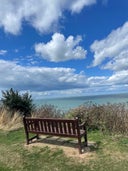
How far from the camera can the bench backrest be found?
653 cm

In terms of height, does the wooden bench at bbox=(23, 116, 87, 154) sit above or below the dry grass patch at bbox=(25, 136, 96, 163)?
above

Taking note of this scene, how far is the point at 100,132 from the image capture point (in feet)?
27.9

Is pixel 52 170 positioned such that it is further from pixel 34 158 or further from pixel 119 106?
pixel 119 106

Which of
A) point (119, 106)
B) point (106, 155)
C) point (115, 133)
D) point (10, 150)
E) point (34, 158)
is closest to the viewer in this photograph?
point (106, 155)

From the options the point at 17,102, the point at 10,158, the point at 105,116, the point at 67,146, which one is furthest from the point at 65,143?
the point at 17,102

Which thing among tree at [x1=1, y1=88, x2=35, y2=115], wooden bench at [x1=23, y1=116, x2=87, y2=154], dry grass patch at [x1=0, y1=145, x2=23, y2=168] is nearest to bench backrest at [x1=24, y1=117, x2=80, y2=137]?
wooden bench at [x1=23, y1=116, x2=87, y2=154]

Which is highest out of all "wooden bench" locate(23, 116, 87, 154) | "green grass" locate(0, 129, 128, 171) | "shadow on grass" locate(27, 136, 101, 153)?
"wooden bench" locate(23, 116, 87, 154)

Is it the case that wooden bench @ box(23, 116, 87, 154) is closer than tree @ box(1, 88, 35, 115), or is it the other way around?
wooden bench @ box(23, 116, 87, 154)

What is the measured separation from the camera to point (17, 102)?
13484 mm

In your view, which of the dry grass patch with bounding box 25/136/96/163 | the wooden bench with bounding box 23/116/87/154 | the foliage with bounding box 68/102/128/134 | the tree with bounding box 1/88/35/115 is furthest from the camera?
the tree with bounding box 1/88/35/115

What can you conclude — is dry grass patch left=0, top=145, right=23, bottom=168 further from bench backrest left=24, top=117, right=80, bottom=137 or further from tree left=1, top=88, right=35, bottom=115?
tree left=1, top=88, right=35, bottom=115

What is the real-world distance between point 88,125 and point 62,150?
→ 8.11ft

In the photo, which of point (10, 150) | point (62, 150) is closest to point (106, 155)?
point (62, 150)

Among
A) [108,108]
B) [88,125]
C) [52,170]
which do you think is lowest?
[52,170]
